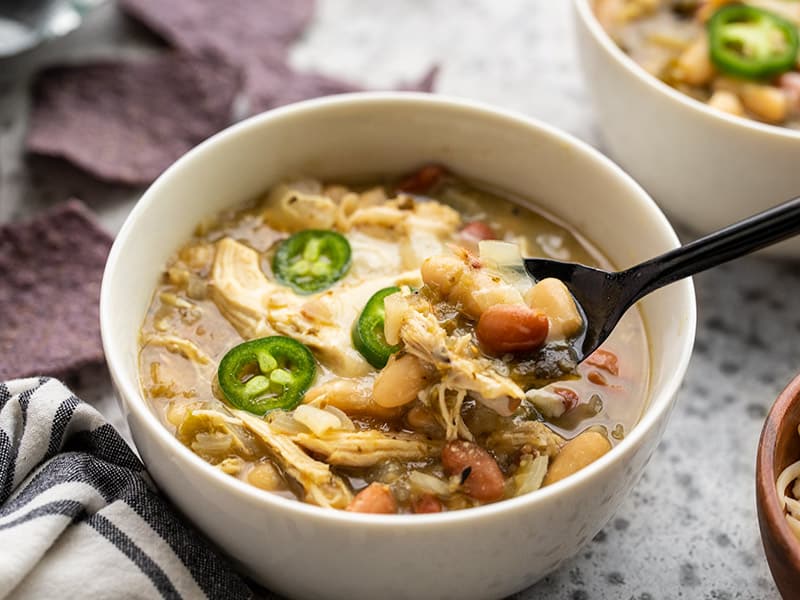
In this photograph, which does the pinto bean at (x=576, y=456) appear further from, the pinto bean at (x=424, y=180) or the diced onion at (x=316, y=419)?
the pinto bean at (x=424, y=180)

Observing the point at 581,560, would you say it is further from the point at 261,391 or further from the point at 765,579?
the point at 261,391

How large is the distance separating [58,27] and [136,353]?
1.81 m

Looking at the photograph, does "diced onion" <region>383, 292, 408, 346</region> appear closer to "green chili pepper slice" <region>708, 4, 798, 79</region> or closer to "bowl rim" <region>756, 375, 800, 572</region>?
"bowl rim" <region>756, 375, 800, 572</region>

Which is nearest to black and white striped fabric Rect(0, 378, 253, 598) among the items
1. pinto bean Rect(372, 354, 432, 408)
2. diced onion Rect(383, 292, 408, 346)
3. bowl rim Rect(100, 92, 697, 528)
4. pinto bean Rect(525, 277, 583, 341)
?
bowl rim Rect(100, 92, 697, 528)

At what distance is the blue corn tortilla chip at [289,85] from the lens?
4227mm

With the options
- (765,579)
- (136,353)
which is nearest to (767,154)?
(765,579)

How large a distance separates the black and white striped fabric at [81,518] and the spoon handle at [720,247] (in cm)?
126

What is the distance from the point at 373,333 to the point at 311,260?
1.40 feet

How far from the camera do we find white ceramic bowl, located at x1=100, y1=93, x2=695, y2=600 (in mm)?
2363

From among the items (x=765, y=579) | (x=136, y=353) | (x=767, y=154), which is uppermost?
(x=767, y=154)

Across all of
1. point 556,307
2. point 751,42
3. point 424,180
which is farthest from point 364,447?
point 751,42

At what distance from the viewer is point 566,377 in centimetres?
289

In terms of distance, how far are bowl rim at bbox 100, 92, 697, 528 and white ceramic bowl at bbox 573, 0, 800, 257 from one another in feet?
1.65

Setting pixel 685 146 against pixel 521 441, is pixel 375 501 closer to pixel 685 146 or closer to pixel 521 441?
pixel 521 441
